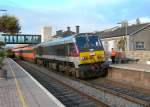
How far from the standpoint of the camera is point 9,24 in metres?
45.3

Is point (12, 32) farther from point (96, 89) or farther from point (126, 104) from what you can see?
point (126, 104)

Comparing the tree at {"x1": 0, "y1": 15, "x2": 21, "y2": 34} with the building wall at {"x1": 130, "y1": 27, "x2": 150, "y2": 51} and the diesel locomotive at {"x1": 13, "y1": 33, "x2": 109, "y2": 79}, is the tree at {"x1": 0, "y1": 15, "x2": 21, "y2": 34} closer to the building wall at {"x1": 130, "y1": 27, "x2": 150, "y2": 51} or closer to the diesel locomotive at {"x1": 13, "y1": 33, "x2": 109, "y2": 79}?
the diesel locomotive at {"x1": 13, "y1": 33, "x2": 109, "y2": 79}

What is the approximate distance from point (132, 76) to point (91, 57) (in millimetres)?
4534

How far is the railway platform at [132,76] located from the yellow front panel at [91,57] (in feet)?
3.68

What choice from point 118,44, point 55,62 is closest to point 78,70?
point 55,62

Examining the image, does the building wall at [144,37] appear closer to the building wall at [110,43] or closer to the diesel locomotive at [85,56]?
the building wall at [110,43]

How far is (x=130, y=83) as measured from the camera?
23.0 meters

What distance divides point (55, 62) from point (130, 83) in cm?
1381

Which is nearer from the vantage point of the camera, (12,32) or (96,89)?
(96,89)

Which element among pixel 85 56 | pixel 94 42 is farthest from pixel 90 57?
pixel 94 42

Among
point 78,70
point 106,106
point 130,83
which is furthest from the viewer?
point 78,70

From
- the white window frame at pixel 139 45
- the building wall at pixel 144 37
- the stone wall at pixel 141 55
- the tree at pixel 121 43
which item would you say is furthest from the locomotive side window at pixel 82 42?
the white window frame at pixel 139 45

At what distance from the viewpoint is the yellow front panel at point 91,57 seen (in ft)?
85.6

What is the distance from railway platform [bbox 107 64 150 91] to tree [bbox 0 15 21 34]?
69.5 feet
